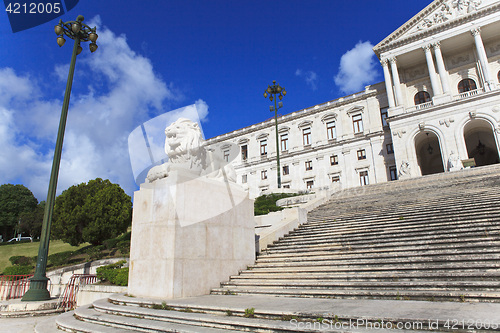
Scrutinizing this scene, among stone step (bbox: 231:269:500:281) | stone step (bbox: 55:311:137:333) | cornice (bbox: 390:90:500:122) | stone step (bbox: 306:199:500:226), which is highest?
cornice (bbox: 390:90:500:122)

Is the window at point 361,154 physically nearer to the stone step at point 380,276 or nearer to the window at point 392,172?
the window at point 392,172

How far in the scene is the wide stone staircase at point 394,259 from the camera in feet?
17.9

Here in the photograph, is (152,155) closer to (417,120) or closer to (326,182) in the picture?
(417,120)

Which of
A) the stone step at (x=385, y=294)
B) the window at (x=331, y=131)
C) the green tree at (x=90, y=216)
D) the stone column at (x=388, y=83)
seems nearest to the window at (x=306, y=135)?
the window at (x=331, y=131)

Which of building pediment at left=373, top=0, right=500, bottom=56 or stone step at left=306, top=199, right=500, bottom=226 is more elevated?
building pediment at left=373, top=0, right=500, bottom=56

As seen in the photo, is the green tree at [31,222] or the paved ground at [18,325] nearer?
the paved ground at [18,325]

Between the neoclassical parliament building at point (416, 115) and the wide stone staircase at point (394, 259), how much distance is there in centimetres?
2232

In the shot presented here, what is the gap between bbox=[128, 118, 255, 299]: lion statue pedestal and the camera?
21.2ft

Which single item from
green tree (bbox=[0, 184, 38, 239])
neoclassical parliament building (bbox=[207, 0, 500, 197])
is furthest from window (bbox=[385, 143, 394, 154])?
green tree (bbox=[0, 184, 38, 239])

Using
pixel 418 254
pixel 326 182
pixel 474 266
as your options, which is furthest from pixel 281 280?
pixel 326 182

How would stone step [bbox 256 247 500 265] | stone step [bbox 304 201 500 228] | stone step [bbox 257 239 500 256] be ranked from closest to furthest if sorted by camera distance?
1. stone step [bbox 256 247 500 265]
2. stone step [bbox 257 239 500 256]
3. stone step [bbox 304 201 500 228]

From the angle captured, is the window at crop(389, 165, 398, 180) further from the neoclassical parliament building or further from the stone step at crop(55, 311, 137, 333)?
the stone step at crop(55, 311, 137, 333)

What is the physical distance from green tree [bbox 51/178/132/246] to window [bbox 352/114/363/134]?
30855mm

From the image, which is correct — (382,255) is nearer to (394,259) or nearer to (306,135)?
(394,259)
